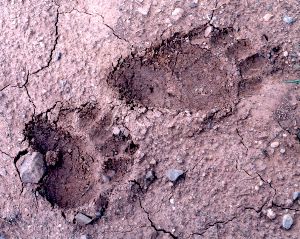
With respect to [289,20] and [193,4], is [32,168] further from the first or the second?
[289,20]

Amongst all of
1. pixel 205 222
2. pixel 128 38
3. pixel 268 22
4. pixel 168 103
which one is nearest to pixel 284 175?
pixel 205 222

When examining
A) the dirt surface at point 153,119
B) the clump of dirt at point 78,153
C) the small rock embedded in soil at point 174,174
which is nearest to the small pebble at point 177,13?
the dirt surface at point 153,119

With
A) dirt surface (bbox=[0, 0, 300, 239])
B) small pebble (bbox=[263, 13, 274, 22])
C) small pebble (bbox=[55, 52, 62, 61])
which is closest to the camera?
dirt surface (bbox=[0, 0, 300, 239])

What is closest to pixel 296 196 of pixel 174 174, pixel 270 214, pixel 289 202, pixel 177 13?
pixel 289 202

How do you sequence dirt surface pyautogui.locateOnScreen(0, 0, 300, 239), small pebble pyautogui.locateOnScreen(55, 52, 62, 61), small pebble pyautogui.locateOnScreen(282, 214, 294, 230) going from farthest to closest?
1. small pebble pyautogui.locateOnScreen(55, 52, 62, 61)
2. dirt surface pyautogui.locateOnScreen(0, 0, 300, 239)
3. small pebble pyautogui.locateOnScreen(282, 214, 294, 230)

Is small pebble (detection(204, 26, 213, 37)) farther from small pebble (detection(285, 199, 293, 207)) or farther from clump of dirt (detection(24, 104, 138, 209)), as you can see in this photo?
small pebble (detection(285, 199, 293, 207))

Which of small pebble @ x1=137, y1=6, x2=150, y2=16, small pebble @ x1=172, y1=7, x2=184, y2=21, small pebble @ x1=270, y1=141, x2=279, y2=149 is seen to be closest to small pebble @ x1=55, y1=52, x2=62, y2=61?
small pebble @ x1=137, y1=6, x2=150, y2=16
